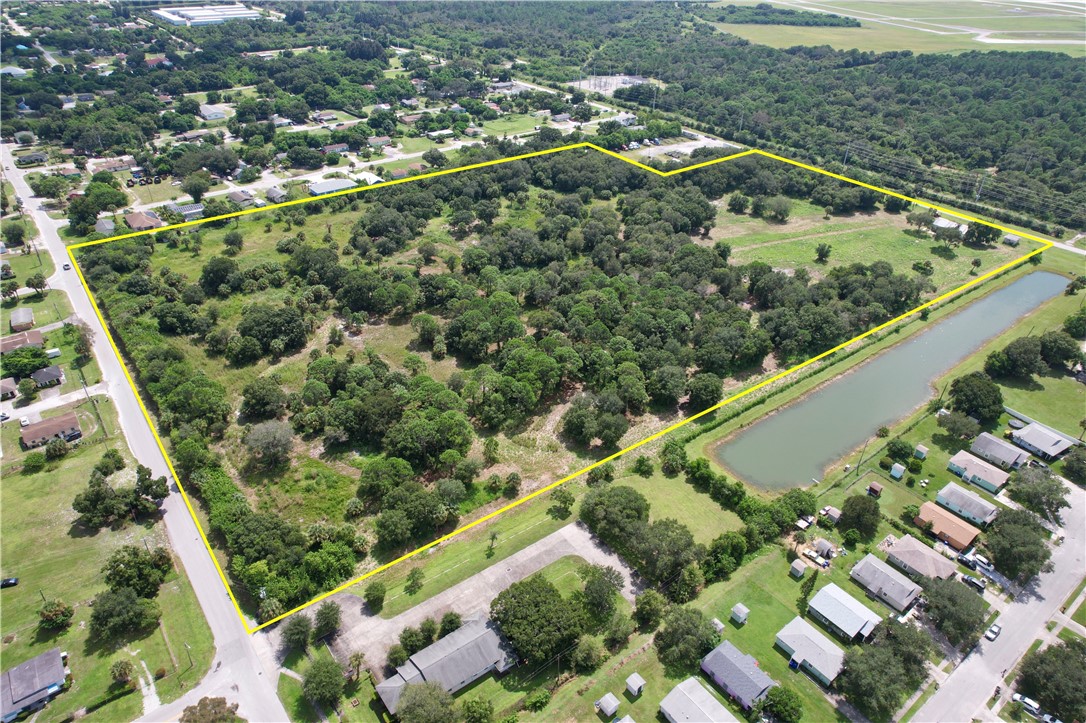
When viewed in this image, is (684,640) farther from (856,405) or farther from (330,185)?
(330,185)

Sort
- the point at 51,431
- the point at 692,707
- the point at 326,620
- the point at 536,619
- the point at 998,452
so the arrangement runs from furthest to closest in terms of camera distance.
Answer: the point at 51,431 → the point at 998,452 → the point at 326,620 → the point at 536,619 → the point at 692,707

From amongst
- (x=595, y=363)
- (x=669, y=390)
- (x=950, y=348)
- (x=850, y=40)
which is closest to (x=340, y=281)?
(x=595, y=363)

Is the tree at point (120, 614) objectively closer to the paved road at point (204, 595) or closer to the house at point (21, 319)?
the paved road at point (204, 595)

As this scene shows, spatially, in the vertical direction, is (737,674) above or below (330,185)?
above

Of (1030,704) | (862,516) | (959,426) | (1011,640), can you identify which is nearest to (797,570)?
(862,516)

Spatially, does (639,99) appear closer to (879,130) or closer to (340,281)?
(879,130)

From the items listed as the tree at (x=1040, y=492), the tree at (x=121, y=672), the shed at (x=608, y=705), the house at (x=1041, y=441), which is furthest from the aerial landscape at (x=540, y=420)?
the tree at (x=121, y=672)

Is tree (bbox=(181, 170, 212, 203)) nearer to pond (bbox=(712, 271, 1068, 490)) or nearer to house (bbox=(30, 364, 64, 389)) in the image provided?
house (bbox=(30, 364, 64, 389))

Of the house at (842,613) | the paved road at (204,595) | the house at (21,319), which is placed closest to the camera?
the paved road at (204,595)

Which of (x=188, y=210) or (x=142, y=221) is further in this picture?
(x=188, y=210)
